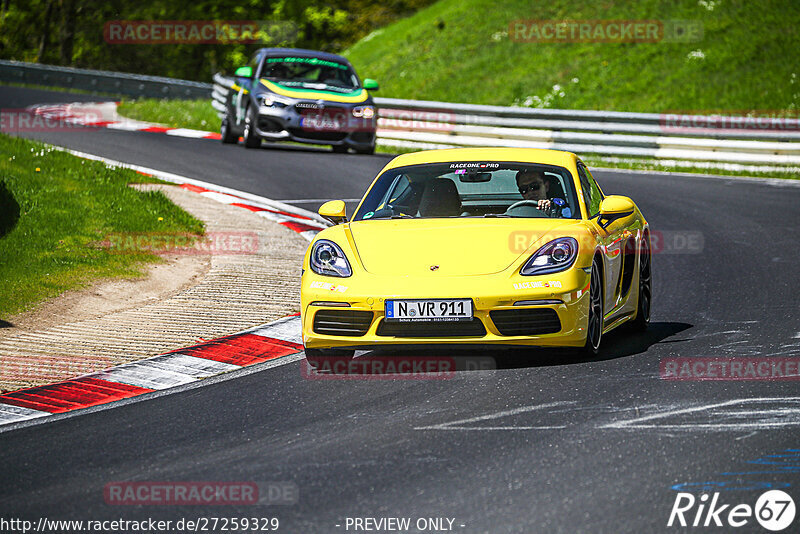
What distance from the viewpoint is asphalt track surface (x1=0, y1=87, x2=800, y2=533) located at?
5246 millimetres

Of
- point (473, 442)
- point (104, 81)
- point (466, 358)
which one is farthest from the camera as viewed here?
point (104, 81)

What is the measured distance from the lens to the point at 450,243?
820 centimetres

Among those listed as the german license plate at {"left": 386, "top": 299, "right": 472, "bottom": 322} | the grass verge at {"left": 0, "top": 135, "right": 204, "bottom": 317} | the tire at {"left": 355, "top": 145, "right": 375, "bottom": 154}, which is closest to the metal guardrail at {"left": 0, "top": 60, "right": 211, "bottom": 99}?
the tire at {"left": 355, "top": 145, "right": 375, "bottom": 154}

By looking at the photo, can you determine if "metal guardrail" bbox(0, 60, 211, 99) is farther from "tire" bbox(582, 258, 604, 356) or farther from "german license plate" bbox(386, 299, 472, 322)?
"german license plate" bbox(386, 299, 472, 322)

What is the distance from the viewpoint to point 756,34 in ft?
99.8

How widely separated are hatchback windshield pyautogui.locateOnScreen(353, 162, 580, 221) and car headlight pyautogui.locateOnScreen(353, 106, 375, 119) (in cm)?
1291

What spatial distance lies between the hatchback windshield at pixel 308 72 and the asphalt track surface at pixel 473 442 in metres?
13.7

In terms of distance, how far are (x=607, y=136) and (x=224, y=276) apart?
13041 millimetres

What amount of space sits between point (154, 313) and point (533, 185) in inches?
123

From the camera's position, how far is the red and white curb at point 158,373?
7391 mm

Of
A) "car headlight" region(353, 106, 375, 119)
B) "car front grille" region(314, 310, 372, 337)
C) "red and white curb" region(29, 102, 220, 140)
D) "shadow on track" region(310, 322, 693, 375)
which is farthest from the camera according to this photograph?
"red and white curb" region(29, 102, 220, 140)

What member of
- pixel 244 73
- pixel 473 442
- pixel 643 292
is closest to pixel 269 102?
pixel 244 73

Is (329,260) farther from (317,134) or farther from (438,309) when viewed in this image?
(317,134)

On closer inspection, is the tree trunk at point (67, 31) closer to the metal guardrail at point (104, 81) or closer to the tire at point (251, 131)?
the metal guardrail at point (104, 81)
